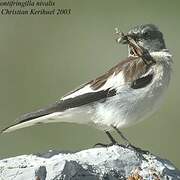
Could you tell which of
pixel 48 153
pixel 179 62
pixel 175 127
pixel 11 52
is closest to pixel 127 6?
pixel 179 62

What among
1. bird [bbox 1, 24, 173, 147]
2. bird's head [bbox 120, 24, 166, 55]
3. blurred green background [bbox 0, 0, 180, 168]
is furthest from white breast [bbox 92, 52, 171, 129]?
blurred green background [bbox 0, 0, 180, 168]

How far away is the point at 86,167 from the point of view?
735 cm

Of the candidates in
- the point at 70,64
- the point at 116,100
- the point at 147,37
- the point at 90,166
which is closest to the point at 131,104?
the point at 116,100

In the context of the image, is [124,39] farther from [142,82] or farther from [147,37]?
[142,82]

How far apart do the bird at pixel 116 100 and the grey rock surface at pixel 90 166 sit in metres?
0.87

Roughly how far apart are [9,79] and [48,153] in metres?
6.64

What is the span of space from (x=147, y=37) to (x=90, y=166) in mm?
2671

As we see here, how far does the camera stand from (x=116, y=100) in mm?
9117

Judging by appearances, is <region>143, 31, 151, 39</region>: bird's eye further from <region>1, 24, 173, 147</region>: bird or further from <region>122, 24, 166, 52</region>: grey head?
<region>1, 24, 173, 147</region>: bird

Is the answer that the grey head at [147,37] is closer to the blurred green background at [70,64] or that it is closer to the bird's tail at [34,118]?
the bird's tail at [34,118]

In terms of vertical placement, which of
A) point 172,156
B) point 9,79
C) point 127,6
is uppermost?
point 127,6

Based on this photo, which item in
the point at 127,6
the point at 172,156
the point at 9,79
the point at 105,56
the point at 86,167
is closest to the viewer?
the point at 86,167

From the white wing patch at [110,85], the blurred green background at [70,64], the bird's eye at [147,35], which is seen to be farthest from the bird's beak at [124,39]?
the blurred green background at [70,64]

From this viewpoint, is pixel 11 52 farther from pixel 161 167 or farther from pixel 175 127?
pixel 161 167
